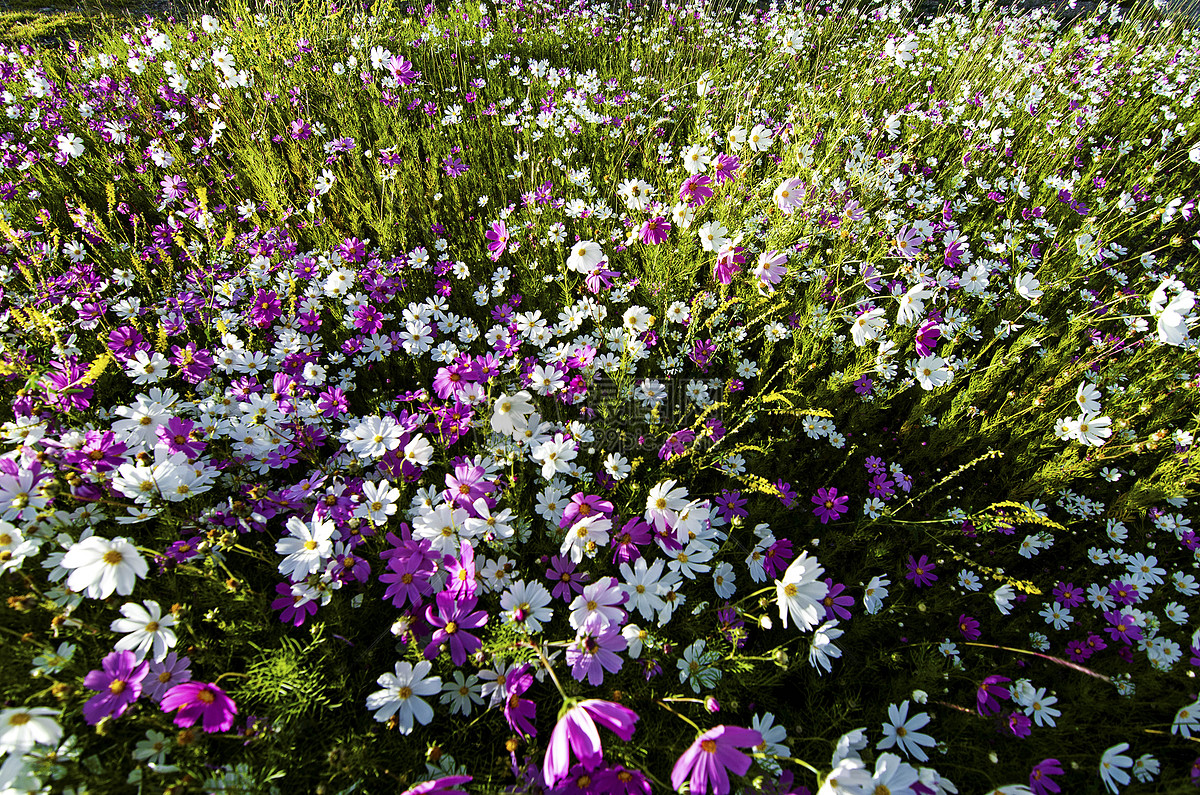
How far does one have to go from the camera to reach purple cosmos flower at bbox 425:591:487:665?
1.22 metres

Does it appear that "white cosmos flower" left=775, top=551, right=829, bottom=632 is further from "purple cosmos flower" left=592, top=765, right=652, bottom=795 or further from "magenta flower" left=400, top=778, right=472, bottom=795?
"magenta flower" left=400, top=778, right=472, bottom=795

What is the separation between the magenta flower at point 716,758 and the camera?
936 millimetres

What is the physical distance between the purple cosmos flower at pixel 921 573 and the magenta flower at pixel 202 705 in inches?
80.5

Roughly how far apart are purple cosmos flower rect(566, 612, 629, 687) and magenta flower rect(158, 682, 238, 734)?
2.40ft

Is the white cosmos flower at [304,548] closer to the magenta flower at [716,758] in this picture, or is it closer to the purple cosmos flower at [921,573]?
the magenta flower at [716,758]

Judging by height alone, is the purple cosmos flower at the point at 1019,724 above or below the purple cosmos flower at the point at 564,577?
below

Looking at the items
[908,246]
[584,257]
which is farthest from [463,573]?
[908,246]

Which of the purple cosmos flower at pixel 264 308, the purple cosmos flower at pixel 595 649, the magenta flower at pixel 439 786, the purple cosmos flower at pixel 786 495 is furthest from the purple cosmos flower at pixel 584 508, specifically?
the purple cosmos flower at pixel 264 308

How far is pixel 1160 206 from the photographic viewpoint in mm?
3131

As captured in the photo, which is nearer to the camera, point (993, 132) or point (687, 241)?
point (687, 241)

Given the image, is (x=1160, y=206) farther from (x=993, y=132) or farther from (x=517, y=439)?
(x=517, y=439)

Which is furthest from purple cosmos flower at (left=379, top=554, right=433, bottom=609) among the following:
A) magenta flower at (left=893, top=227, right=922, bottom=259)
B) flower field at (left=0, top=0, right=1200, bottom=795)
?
magenta flower at (left=893, top=227, right=922, bottom=259)

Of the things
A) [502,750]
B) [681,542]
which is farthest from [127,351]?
[681,542]

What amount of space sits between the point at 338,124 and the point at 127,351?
234 cm
